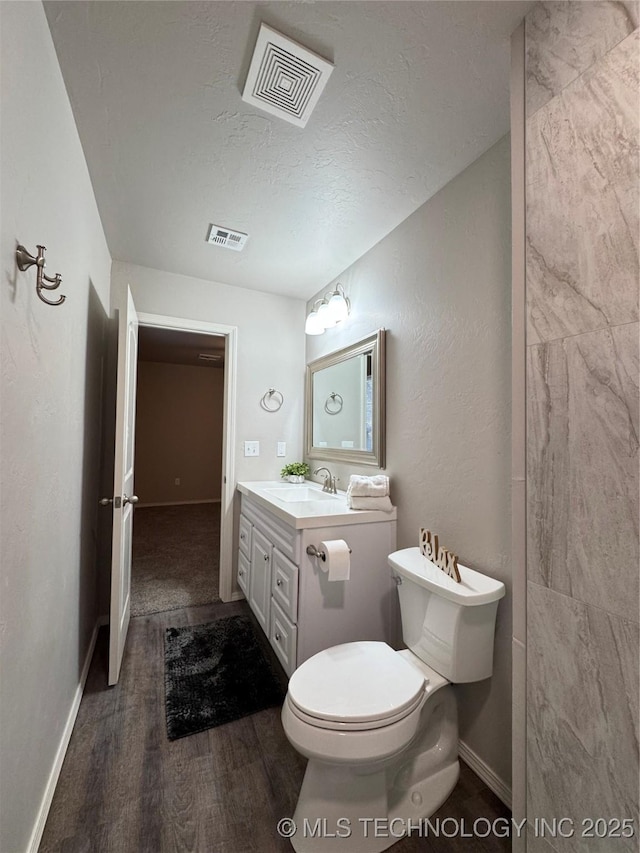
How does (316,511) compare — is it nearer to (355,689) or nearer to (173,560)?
(355,689)

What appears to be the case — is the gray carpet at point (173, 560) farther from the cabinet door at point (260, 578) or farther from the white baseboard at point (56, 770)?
the white baseboard at point (56, 770)

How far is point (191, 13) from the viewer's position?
3.15ft

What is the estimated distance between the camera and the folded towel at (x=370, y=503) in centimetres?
175

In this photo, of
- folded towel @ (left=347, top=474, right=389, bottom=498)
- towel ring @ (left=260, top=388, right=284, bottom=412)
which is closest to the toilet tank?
folded towel @ (left=347, top=474, right=389, bottom=498)

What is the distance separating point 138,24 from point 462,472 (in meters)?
1.78

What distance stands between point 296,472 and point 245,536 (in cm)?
59

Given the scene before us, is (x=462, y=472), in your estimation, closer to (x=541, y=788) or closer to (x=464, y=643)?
(x=464, y=643)

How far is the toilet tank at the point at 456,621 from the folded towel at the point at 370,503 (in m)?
0.45

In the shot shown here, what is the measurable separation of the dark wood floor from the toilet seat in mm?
432

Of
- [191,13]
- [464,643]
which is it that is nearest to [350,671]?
[464,643]

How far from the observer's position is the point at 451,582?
1.22m

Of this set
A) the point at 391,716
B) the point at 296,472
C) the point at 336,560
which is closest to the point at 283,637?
the point at 336,560

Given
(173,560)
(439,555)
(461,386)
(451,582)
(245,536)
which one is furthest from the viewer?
(173,560)

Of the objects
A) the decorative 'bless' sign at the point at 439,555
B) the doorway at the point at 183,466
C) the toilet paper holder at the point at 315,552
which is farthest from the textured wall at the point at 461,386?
the doorway at the point at 183,466
